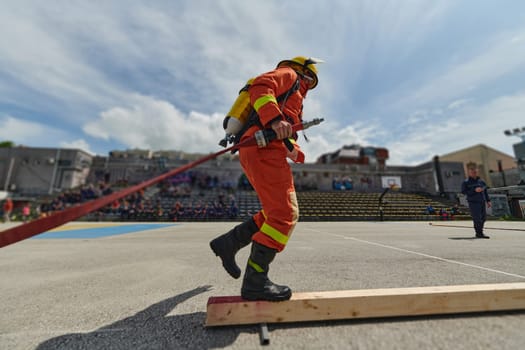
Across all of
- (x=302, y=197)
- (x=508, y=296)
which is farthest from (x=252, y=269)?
(x=302, y=197)

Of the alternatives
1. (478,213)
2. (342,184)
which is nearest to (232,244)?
(478,213)

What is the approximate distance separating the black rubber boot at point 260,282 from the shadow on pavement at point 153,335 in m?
0.17

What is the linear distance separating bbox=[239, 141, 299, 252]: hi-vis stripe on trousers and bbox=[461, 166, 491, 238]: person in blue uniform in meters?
5.74

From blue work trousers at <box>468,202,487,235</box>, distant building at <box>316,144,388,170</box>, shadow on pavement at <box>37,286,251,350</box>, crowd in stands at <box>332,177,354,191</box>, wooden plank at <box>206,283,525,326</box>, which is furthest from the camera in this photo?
distant building at <box>316,144,388,170</box>

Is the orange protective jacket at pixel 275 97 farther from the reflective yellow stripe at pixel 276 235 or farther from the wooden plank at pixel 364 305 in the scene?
the wooden plank at pixel 364 305

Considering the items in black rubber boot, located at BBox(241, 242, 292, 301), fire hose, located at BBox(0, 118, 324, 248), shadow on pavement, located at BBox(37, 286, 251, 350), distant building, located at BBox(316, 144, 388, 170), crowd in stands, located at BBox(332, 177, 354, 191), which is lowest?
shadow on pavement, located at BBox(37, 286, 251, 350)

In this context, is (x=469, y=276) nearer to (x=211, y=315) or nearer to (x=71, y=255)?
(x=211, y=315)

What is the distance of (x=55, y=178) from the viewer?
2031cm

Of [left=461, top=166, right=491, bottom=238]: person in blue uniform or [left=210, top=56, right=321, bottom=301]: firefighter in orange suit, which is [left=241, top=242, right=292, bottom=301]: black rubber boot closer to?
[left=210, top=56, right=321, bottom=301]: firefighter in orange suit

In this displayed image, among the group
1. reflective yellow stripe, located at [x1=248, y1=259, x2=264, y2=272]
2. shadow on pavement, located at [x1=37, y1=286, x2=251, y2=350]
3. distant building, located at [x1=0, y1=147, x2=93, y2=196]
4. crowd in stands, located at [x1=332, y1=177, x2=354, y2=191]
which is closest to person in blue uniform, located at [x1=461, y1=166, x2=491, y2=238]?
reflective yellow stripe, located at [x1=248, y1=259, x2=264, y2=272]

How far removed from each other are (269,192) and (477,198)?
20.1ft

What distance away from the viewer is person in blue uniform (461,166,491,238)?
491 centimetres

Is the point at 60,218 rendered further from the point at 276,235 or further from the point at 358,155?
the point at 358,155

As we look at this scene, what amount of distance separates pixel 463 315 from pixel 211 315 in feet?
4.70
